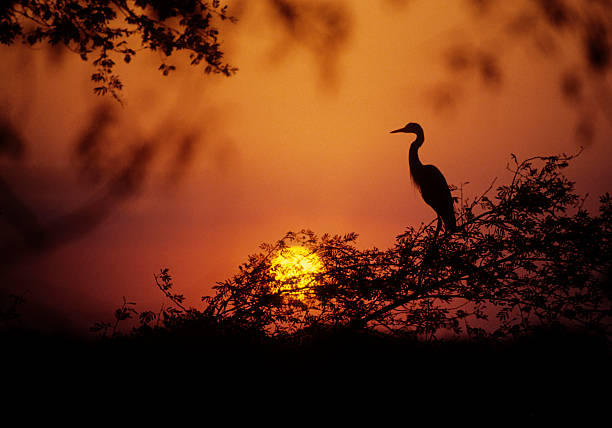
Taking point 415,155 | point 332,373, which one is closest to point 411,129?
point 415,155

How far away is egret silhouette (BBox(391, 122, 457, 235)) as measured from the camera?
23.8 feet

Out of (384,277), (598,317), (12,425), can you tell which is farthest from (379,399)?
(12,425)

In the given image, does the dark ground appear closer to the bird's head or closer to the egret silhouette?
the egret silhouette

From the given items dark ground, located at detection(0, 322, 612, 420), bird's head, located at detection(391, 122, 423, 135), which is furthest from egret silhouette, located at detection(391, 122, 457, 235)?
dark ground, located at detection(0, 322, 612, 420)

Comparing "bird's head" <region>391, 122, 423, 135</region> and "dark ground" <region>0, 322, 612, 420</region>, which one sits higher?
"bird's head" <region>391, 122, 423, 135</region>

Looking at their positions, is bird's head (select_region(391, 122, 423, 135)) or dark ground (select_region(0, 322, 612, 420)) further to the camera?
bird's head (select_region(391, 122, 423, 135))

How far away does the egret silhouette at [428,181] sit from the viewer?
7.26 m

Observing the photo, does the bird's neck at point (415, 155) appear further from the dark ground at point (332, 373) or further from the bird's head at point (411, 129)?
the dark ground at point (332, 373)

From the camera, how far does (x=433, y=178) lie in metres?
7.57

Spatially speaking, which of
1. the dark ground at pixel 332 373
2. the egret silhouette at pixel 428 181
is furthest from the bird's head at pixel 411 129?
the dark ground at pixel 332 373

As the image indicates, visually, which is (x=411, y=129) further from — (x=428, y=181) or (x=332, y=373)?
(x=332, y=373)

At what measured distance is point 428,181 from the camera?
759cm

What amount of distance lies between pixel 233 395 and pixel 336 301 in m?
1.70

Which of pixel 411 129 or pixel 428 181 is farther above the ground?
pixel 411 129
